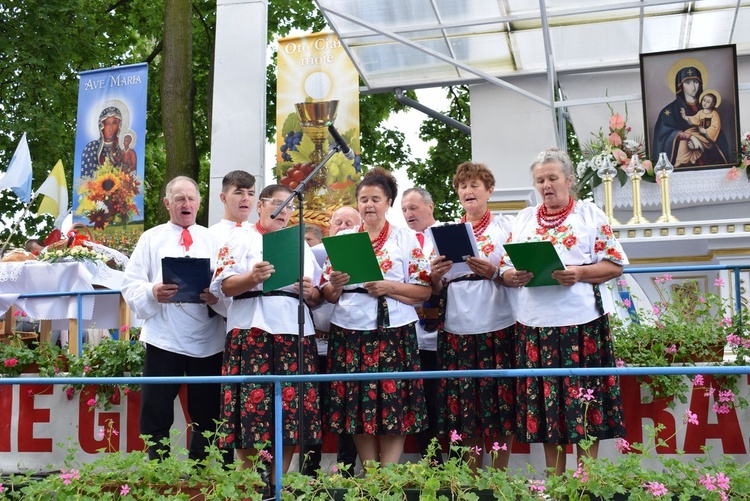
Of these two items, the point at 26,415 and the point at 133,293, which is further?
the point at 26,415

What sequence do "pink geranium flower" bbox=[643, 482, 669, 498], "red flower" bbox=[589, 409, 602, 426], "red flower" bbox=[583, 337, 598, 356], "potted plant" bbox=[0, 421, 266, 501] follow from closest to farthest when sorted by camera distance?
"pink geranium flower" bbox=[643, 482, 669, 498]
"potted plant" bbox=[0, 421, 266, 501]
"red flower" bbox=[589, 409, 602, 426]
"red flower" bbox=[583, 337, 598, 356]

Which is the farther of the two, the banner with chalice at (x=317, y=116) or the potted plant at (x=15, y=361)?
the banner with chalice at (x=317, y=116)

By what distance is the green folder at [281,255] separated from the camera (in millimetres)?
4641

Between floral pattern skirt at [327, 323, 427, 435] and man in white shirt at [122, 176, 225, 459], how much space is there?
0.70 metres

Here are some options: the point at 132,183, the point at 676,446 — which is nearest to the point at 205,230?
the point at 676,446

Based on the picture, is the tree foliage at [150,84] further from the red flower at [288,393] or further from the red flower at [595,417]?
the red flower at [595,417]

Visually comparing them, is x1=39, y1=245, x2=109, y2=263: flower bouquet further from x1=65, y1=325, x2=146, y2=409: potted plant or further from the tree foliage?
the tree foliage

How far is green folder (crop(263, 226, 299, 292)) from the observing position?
4.64 meters

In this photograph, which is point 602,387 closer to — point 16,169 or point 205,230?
point 205,230

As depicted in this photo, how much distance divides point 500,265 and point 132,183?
8.82 m

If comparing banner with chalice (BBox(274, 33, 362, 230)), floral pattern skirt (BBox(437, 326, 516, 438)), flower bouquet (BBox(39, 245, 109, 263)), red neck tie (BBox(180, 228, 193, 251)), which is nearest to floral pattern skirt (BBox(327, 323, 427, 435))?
floral pattern skirt (BBox(437, 326, 516, 438))

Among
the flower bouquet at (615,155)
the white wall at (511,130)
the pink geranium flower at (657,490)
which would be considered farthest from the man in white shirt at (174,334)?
the white wall at (511,130)

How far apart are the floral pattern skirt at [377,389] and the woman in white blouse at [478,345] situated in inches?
6.5

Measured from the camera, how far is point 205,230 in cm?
543
